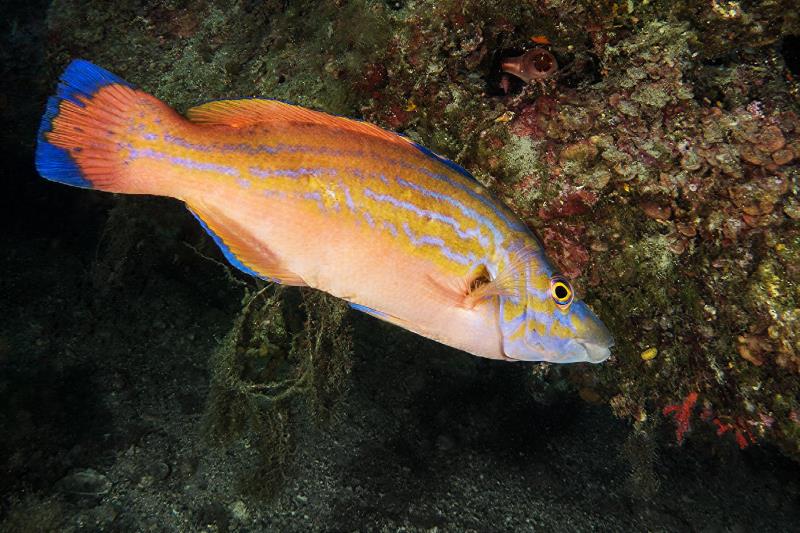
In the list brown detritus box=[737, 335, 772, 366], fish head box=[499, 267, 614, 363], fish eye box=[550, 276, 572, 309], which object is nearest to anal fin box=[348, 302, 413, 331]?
fish head box=[499, 267, 614, 363]

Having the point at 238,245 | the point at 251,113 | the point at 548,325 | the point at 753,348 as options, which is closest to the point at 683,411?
the point at 753,348

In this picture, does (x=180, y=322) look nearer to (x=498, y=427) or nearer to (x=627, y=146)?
(x=498, y=427)

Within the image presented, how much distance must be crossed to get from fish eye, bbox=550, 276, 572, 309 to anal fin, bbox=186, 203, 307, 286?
126cm

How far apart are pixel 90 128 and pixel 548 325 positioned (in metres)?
2.20

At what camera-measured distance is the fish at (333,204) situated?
1.68 m

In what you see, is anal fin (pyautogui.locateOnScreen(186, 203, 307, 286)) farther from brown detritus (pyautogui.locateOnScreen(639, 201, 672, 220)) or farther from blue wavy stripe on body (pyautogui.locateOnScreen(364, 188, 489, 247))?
brown detritus (pyautogui.locateOnScreen(639, 201, 672, 220))

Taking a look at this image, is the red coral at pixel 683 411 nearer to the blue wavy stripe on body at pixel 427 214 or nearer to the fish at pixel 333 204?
the fish at pixel 333 204

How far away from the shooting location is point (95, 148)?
1676 millimetres

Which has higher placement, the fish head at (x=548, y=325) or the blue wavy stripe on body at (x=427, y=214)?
the blue wavy stripe on body at (x=427, y=214)

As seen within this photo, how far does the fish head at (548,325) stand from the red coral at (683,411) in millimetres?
2075

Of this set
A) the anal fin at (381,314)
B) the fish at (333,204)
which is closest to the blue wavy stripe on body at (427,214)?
the fish at (333,204)

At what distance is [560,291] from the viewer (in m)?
1.92

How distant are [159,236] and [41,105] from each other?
7.51 ft

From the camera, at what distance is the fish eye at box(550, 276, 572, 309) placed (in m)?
1.91
